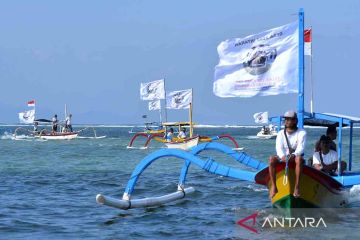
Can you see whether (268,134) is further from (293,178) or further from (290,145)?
(290,145)

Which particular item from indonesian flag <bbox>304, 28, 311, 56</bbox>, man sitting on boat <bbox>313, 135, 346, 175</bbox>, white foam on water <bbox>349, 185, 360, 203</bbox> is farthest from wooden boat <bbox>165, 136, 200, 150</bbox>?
man sitting on boat <bbox>313, 135, 346, 175</bbox>

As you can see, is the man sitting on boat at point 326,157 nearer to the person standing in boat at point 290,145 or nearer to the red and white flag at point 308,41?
the person standing in boat at point 290,145

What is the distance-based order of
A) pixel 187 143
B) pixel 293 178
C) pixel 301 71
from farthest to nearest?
1. pixel 187 143
2. pixel 301 71
3. pixel 293 178

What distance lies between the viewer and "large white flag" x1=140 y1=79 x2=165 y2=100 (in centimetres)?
6050

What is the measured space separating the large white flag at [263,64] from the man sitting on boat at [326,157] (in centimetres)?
151

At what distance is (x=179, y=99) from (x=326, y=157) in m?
39.6

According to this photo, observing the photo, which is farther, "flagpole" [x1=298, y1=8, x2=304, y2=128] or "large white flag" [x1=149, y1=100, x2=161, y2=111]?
"large white flag" [x1=149, y1=100, x2=161, y2=111]

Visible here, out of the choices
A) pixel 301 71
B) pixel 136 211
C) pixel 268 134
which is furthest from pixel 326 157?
pixel 268 134

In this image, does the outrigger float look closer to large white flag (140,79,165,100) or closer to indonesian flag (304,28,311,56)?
indonesian flag (304,28,311,56)

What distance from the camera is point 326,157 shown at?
15672mm

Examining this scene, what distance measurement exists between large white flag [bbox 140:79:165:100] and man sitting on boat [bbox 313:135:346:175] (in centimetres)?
4509

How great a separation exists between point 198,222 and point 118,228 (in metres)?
1.78

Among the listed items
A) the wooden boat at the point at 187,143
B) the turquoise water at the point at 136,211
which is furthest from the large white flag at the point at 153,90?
the turquoise water at the point at 136,211

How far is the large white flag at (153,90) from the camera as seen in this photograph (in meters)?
60.5
